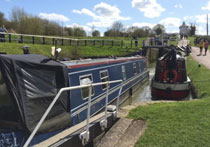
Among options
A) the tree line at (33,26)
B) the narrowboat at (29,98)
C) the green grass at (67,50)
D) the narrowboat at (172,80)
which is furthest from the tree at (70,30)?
the narrowboat at (29,98)

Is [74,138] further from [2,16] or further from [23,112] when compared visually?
[2,16]

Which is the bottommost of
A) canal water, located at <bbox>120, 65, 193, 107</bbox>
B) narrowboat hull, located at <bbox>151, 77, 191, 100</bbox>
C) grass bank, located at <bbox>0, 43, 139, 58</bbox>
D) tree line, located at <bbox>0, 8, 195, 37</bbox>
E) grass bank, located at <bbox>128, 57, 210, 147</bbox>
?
canal water, located at <bbox>120, 65, 193, 107</bbox>

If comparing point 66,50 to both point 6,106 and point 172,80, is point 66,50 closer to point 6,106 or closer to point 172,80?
point 172,80

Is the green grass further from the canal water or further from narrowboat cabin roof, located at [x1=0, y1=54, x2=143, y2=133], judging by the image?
narrowboat cabin roof, located at [x1=0, y1=54, x2=143, y2=133]

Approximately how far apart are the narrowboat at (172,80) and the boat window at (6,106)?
983cm

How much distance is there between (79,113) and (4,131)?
2526 mm

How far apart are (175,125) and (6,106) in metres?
3.45

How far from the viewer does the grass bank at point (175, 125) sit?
13.0 feet

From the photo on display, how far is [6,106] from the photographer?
3.33 metres

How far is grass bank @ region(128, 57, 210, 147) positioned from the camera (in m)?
3.98

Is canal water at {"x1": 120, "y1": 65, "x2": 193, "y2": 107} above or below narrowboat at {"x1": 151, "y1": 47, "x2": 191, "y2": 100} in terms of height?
below

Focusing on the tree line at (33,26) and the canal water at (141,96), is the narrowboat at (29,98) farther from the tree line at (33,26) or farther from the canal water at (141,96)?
the tree line at (33,26)

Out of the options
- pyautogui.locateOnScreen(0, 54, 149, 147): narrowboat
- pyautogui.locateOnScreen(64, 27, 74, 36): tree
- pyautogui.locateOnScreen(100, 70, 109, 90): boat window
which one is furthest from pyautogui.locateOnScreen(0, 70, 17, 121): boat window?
pyautogui.locateOnScreen(64, 27, 74, 36): tree

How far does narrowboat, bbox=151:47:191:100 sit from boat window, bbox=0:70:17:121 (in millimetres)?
9831
